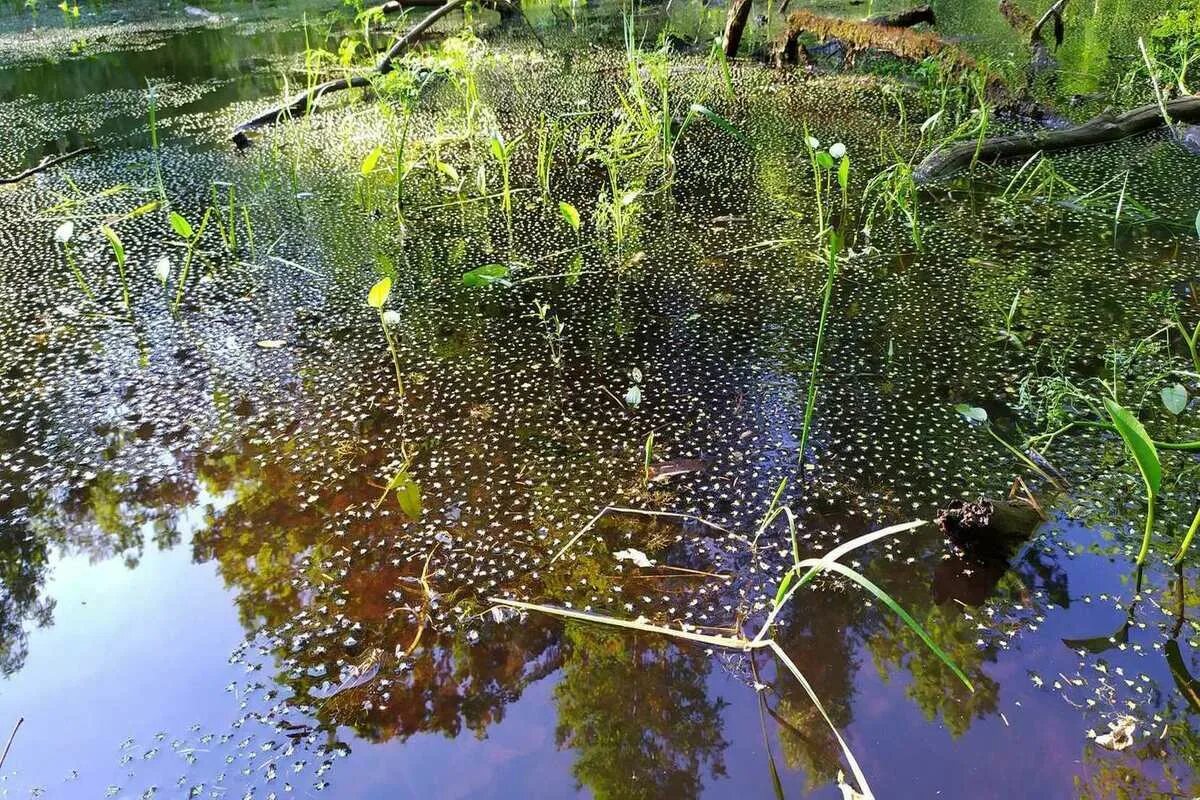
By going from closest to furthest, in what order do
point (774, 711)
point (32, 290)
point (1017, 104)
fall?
point (774, 711), point (32, 290), point (1017, 104)

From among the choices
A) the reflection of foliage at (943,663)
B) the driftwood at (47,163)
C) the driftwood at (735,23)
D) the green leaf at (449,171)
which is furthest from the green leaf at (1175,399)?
the driftwood at (735,23)

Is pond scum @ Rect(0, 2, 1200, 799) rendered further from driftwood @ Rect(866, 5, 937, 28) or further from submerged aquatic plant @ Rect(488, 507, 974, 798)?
driftwood @ Rect(866, 5, 937, 28)

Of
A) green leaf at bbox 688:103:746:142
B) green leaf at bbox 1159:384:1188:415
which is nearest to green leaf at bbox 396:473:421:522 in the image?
green leaf at bbox 1159:384:1188:415

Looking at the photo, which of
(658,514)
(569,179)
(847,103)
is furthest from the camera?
(847,103)

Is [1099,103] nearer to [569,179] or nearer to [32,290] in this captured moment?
[569,179]

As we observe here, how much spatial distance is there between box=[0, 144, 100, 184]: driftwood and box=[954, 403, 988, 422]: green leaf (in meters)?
2.78

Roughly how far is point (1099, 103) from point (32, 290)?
10.7 feet

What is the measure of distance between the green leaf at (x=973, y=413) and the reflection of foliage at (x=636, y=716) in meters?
0.59

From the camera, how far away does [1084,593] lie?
3.04ft

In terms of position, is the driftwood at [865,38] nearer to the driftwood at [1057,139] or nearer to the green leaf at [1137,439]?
the driftwood at [1057,139]

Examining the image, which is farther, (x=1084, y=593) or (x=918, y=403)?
(x=918, y=403)

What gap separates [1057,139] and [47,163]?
3.13 m

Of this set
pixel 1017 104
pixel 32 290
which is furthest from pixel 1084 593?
pixel 1017 104

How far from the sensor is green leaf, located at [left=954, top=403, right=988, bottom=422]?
1.21 meters
